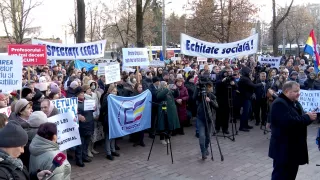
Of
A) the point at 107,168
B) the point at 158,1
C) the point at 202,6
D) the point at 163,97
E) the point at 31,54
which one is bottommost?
the point at 107,168

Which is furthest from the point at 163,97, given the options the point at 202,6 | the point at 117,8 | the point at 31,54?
the point at 117,8

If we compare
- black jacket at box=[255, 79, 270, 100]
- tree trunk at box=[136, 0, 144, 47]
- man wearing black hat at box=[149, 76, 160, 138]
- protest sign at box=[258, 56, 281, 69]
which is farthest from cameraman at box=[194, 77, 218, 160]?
tree trunk at box=[136, 0, 144, 47]

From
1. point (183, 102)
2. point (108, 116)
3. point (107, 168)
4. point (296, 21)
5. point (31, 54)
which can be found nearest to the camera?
point (107, 168)

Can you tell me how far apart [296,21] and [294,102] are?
52006 mm

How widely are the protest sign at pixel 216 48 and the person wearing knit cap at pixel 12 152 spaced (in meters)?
8.99

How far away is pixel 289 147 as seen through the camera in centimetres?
497

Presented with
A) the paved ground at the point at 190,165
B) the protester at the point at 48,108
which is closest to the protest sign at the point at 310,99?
the paved ground at the point at 190,165

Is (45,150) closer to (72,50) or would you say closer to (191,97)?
(191,97)

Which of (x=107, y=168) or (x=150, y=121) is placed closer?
(x=107, y=168)

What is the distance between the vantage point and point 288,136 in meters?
4.97

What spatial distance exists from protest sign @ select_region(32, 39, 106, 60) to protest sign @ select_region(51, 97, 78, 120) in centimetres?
459

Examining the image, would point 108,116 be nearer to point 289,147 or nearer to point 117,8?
point 289,147

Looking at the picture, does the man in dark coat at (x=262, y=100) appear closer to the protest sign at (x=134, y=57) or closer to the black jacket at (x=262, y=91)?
the black jacket at (x=262, y=91)

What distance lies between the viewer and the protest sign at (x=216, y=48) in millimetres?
11664
